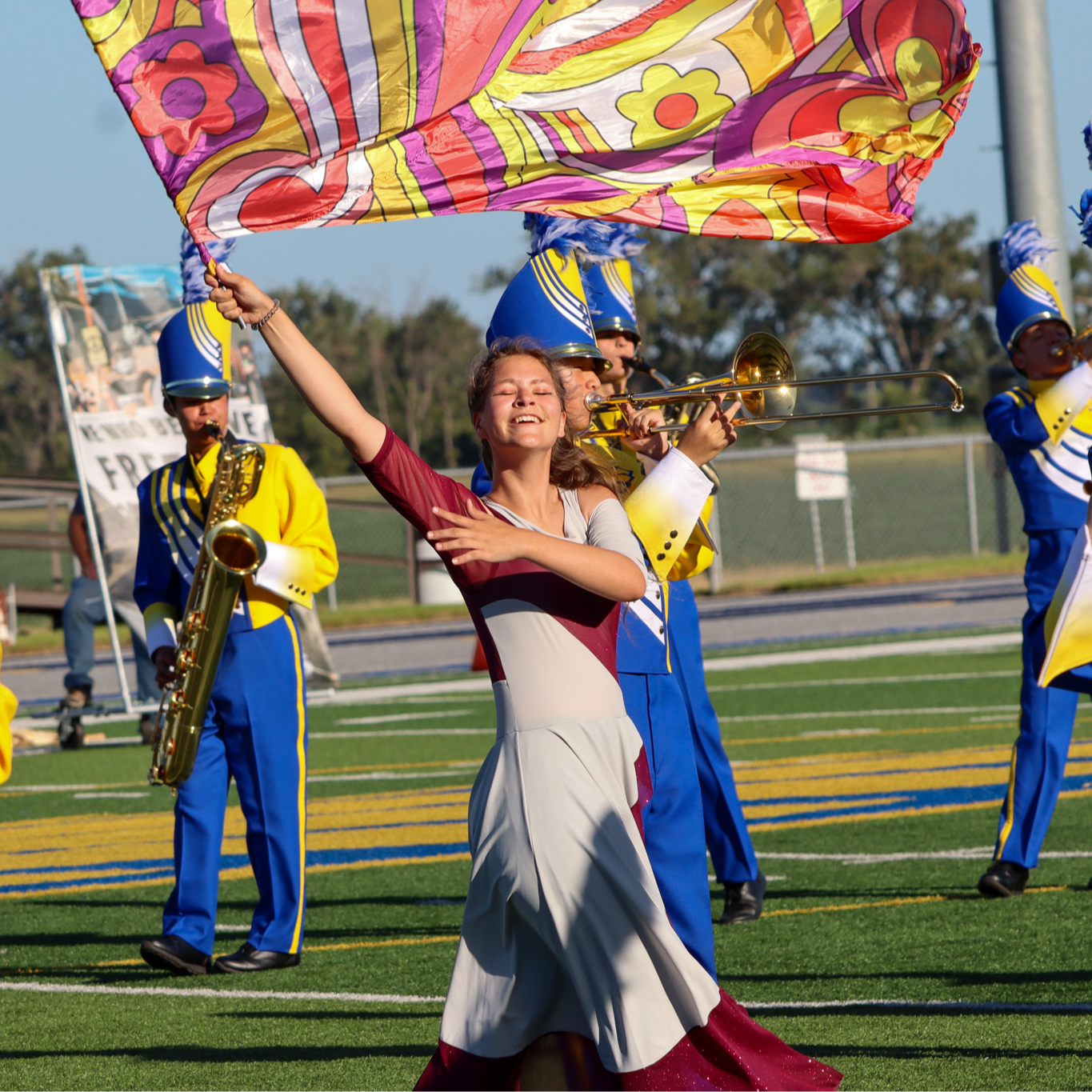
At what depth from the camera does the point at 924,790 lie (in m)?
9.27

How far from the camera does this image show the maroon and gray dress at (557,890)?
140 inches

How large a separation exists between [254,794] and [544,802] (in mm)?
2913

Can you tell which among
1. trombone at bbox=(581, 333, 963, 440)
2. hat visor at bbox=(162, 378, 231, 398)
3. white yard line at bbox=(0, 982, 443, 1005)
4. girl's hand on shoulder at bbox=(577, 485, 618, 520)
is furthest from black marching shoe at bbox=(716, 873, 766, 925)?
girl's hand on shoulder at bbox=(577, 485, 618, 520)

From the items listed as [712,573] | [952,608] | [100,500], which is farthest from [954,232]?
[100,500]

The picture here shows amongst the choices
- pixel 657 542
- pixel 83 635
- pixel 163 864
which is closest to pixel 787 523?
pixel 83 635

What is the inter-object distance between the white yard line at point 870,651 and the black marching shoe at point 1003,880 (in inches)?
384

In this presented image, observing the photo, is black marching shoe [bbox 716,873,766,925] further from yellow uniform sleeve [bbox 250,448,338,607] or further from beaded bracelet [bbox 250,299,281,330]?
beaded bracelet [bbox 250,299,281,330]

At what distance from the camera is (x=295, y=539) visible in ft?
21.1

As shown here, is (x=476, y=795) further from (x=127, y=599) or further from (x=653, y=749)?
(x=127, y=599)

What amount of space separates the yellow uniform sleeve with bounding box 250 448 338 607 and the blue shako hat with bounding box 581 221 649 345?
3.72 feet

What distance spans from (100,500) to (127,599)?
744mm

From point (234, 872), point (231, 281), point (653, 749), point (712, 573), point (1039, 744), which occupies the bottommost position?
point (712, 573)

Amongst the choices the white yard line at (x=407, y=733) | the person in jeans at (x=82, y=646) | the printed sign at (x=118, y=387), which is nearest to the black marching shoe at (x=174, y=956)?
the white yard line at (x=407, y=733)

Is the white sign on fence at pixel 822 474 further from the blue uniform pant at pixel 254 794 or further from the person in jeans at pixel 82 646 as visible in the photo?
the blue uniform pant at pixel 254 794
